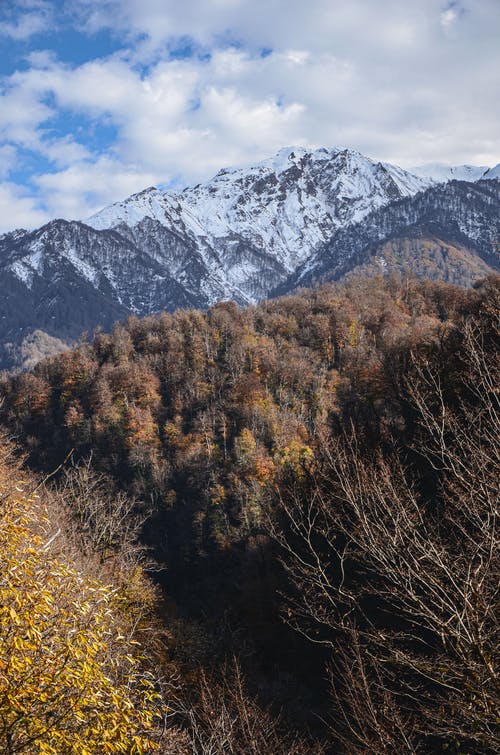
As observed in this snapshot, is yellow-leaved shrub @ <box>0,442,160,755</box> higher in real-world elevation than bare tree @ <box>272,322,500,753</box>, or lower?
higher

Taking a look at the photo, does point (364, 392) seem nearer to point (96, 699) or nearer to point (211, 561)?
point (211, 561)

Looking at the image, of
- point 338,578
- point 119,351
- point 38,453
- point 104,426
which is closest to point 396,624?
point 338,578

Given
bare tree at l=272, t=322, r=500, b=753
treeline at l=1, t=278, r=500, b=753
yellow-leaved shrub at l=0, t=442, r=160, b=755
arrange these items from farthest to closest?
treeline at l=1, t=278, r=500, b=753 → bare tree at l=272, t=322, r=500, b=753 → yellow-leaved shrub at l=0, t=442, r=160, b=755

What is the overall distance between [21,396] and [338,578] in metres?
101

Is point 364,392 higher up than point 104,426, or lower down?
lower down

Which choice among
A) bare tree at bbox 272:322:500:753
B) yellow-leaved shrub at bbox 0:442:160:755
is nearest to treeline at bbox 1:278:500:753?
bare tree at bbox 272:322:500:753

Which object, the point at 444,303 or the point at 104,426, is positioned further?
the point at 444,303

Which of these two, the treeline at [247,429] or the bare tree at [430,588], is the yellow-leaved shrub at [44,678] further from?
the treeline at [247,429]

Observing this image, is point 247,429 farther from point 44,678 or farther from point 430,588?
point 44,678

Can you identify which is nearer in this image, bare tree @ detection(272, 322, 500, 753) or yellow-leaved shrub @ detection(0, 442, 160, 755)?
yellow-leaved shrub @ detection(0, 442, 160, 755)

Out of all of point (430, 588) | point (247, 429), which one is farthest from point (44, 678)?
point (247, 429)

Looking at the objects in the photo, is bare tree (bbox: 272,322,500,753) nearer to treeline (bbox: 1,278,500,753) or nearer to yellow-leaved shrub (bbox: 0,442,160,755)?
treeline (bbox: 1,278,500,753)

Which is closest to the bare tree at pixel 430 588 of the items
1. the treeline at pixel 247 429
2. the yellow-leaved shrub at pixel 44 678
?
the treeline at pixel 247 429

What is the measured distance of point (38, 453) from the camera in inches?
3826
